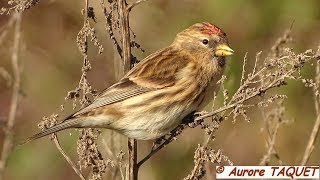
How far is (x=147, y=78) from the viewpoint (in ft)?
14.3

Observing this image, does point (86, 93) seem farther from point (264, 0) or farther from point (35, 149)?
point (264, 0)

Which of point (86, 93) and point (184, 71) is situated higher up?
point (184, 71)

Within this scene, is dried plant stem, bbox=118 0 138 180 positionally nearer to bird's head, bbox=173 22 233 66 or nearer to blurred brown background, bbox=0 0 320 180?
bird's head, bbox=173 22 233 66

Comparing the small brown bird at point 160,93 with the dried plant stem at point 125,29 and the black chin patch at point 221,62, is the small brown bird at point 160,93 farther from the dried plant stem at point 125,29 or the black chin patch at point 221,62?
the dried plant stem at point 125,29

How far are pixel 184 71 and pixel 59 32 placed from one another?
9.83 ft

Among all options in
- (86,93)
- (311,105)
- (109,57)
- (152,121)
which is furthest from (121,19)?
(311,105)

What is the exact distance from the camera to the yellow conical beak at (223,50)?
4.50m

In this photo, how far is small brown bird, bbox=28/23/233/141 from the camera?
4195 mm

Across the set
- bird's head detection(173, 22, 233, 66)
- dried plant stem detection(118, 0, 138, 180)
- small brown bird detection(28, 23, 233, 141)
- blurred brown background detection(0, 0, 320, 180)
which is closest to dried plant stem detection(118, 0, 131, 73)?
dried plant stem detection(118, 0, 138, 180)

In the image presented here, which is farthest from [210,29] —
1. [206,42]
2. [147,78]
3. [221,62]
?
[147,78]

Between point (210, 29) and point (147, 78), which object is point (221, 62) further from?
point (147, 78)

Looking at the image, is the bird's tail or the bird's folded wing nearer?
the bird's tail

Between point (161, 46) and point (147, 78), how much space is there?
2.17 metres

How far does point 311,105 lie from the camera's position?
6.62 m
